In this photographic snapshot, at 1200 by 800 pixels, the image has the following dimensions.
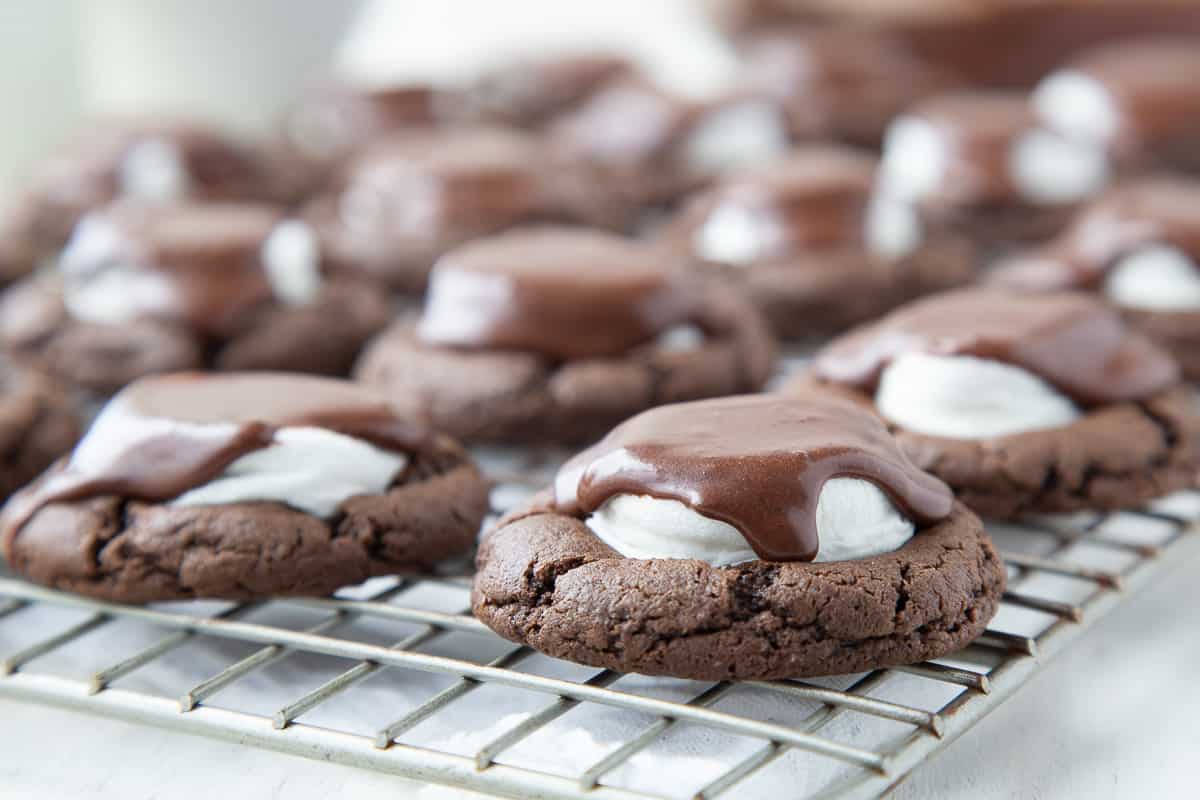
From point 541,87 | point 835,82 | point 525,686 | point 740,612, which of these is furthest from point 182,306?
point 835,82

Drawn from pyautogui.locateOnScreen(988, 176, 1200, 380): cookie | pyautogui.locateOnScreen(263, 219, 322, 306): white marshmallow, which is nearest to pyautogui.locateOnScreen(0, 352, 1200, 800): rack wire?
pyautogui.locateOnScreen(988, 176, 1200, 380): cookie

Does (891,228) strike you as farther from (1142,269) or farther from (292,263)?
(292,263)

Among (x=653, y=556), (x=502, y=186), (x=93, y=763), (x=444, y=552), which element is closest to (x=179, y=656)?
(x=93, y=763)

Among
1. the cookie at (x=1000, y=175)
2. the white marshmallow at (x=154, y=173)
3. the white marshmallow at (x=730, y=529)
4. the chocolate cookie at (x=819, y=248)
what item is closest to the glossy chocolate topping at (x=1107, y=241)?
the chocolate cookie at (x=819, y=248)

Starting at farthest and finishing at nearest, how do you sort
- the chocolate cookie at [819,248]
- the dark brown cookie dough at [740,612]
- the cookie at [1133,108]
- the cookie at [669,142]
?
1. the cookie at [669,142]
2. the cookie at [1133,108]
3. the chocolate cookie at [819,248]
4. the dark brown cookie dough at [740,612]

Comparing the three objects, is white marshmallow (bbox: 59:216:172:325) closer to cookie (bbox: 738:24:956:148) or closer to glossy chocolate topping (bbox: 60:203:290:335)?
glossy chocolate topping (bbox: 60:203:290:335)

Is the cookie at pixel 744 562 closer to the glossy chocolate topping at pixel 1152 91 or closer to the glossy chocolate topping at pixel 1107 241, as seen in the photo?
the glossy chocolate topping at pixel 1107 241
